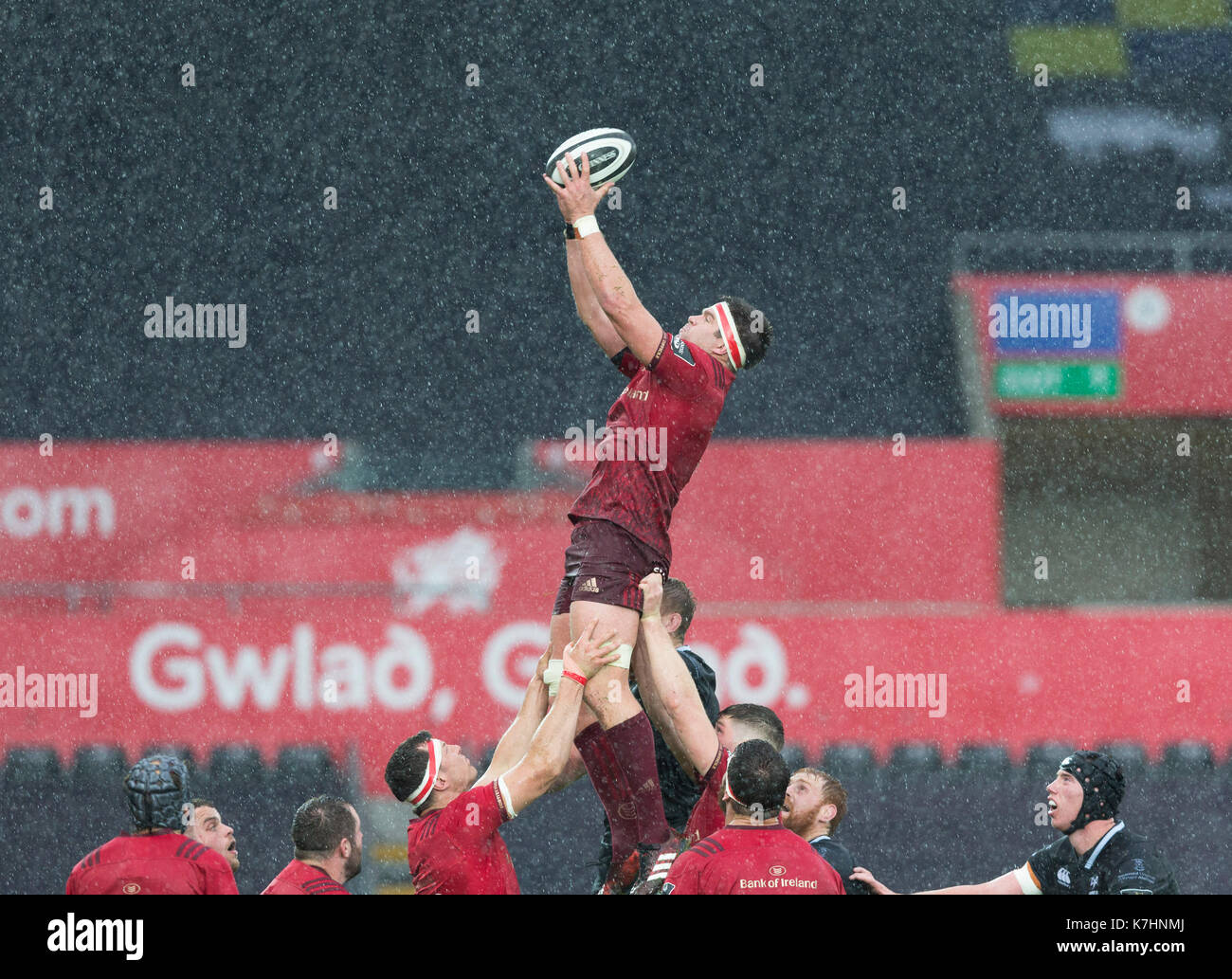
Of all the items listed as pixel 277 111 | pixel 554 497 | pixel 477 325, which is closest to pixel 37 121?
pixel 277 111

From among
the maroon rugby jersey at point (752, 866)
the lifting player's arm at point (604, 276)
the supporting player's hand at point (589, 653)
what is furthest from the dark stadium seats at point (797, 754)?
the maroon rugby jersey at point (752, 866)

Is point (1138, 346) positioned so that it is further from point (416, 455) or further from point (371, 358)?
point (371, 358)

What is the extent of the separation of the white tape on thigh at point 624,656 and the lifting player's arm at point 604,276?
1205 mm

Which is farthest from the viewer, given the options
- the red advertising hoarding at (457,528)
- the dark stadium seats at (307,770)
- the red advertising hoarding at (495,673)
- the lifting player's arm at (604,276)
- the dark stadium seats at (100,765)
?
the red advertising hoarding at (457,528)

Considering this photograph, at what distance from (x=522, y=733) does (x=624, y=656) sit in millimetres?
560

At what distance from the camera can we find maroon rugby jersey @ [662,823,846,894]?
18.3 ft

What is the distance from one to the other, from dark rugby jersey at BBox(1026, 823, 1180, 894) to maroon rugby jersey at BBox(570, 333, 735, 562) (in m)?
2.33

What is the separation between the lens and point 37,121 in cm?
3491

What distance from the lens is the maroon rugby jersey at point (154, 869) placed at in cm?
600

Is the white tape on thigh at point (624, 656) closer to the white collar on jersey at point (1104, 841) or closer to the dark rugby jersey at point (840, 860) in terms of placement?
the dark rugby jersey at point (840, 860)

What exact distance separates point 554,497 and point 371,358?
1009 cm

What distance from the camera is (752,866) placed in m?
5.61

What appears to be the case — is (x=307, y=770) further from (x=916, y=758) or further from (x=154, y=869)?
(x=154, y=869)

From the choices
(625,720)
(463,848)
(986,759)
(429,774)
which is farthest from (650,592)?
(986,759)
